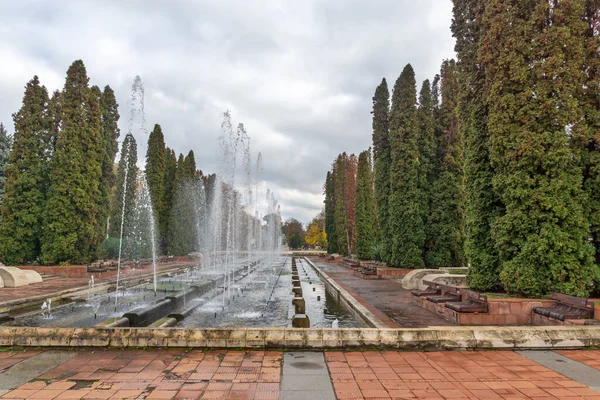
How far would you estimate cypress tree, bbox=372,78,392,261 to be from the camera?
20.7 meters

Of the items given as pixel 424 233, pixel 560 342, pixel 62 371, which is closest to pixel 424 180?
pixel 424 233

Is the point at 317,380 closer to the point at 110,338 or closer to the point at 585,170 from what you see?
the point at 110,338

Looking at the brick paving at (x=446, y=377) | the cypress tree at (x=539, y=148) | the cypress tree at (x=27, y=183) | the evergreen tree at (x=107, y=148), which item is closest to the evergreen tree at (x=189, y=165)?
the evergreen tree at (x=107, y=148)

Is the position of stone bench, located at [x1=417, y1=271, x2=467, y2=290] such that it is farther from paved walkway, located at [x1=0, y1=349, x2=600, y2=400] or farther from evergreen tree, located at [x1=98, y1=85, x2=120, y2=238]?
evergreen tree, located at [x1=98, y1=85, x2=120, y2=238]

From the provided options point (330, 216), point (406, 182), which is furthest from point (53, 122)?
point (330, 216)

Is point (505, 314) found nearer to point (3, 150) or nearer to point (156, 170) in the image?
point (156, 170)

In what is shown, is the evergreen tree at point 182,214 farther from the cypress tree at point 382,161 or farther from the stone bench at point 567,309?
the stone bench at point 567,309

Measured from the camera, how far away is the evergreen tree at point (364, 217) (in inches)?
1090

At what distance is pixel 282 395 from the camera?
3537 millimetres

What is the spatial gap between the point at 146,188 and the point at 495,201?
30.6 m

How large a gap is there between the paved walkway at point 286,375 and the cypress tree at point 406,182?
42.8ft

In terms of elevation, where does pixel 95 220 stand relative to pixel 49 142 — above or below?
below

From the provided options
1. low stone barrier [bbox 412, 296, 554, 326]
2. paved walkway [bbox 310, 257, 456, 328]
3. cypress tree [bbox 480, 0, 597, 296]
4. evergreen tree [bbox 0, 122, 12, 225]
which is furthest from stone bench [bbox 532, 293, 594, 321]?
evergreen tree [bbox 0, 122, 12, 225]

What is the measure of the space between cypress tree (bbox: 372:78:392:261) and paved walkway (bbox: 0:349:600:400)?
15569 millimetres
